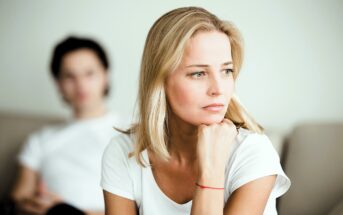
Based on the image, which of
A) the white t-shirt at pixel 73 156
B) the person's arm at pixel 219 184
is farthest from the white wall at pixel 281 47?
the white t-shirt at pixel 73 156

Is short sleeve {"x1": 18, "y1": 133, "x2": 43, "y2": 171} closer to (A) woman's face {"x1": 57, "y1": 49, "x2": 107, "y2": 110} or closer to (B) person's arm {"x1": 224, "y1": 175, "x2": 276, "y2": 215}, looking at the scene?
(A) woman's face {"x1": 57, "y1": 49, "x2": 107, "y2": 110}

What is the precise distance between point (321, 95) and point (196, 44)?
0.29 meters

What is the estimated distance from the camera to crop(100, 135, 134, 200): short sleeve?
0.85 metres

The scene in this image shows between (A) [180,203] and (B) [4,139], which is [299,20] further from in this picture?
(B) [4,139]

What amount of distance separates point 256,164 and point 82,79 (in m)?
0.85

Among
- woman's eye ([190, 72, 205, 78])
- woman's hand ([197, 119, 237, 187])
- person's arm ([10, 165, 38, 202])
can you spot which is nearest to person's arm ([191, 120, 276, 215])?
woman's hand ([197, 119, 237, 187])

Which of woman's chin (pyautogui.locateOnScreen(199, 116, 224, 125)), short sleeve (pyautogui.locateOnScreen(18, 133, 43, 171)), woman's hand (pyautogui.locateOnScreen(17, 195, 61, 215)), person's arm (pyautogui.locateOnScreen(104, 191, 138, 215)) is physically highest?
woman's chin (pyautogui.locateOnScreen(199, 116, 224, 125))

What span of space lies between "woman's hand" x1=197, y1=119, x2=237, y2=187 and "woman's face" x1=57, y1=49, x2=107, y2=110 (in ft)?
2.56

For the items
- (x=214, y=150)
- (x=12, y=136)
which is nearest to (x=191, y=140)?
(x=214, y=150)

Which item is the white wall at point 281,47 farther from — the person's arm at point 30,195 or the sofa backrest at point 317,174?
the person's arm at point 30,195

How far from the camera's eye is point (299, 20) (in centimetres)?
79

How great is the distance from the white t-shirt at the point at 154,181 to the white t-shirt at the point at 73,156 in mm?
535

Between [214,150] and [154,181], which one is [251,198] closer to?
[214,150]

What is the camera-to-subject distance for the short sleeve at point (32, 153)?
1.50 metres
